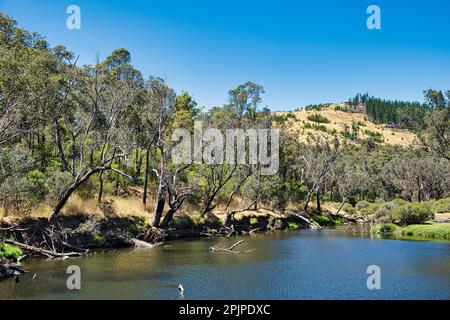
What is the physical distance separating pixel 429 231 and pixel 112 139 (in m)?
45.2

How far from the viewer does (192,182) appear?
56.9 m

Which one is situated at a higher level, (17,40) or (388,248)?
(17,40)

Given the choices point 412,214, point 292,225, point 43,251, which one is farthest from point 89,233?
point 412,214

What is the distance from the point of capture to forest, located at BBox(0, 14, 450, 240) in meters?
36.9

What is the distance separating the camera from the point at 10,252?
30984mm

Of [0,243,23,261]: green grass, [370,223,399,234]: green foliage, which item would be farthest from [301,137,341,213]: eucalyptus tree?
[0,243,23,261]: green grass

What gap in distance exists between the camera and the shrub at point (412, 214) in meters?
66.4

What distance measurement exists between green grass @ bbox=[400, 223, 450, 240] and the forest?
20.3 feet

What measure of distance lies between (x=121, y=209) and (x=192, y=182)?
36.5 feet

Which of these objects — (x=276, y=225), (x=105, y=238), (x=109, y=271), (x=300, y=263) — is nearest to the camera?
(x=109, y=271)

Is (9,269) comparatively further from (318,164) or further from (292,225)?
(318,164)
